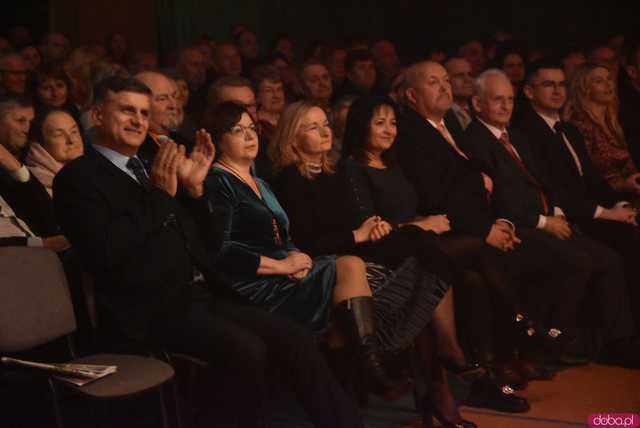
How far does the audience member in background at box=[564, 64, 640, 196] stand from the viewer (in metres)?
5.73

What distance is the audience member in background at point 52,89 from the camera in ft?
17.3

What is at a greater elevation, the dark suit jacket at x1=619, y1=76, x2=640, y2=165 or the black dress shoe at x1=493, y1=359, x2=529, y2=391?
the dark suit jacket at x1=619, y1=76, x2=640, y2=165

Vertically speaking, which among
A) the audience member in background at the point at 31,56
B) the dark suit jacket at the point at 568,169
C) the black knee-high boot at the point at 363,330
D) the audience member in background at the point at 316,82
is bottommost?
the black knee-high boot at the point at 363,330

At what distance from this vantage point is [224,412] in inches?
136

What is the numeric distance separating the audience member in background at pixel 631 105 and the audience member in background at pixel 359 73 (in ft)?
6.06

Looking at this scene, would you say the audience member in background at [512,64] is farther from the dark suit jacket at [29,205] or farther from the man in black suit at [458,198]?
the dark suit jacket at [29,205]

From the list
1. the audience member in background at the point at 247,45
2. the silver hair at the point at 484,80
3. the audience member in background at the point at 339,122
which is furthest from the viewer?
the audience member in background at the point at 247,45

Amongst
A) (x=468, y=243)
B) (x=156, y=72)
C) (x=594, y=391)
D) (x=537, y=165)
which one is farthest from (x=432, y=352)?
(x=156, y=72)

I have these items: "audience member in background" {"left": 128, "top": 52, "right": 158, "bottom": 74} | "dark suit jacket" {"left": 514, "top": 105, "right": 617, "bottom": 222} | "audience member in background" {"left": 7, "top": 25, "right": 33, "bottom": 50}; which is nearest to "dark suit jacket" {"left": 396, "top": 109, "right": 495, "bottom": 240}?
"dark suit jacket" {"left": 514, "top": 105, "right": 617, "bottom": 222}

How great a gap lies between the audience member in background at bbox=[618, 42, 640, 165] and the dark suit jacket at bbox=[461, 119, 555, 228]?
1.13m

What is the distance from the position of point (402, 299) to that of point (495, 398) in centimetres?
59

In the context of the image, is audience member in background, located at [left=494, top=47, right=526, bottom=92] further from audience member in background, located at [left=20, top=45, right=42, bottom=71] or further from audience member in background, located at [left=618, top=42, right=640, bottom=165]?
audience member in background, located at [left=20, top=45, right=42, bottom=71]

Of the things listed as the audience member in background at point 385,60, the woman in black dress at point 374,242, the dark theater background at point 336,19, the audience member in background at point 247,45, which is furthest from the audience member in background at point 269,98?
the dark theater background at point 336,19

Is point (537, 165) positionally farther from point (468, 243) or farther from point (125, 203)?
point (125, 203)
